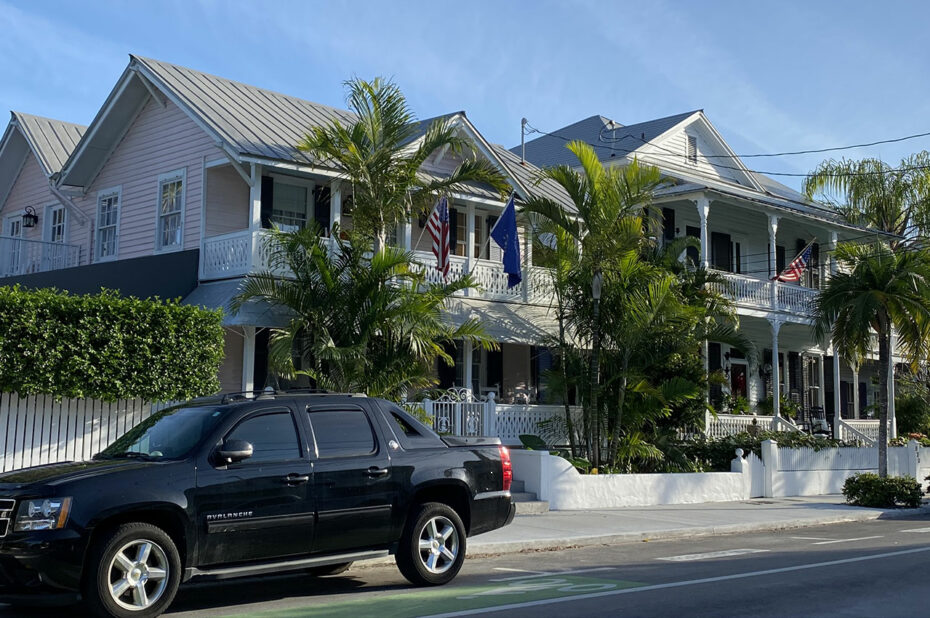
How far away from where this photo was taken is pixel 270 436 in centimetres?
859

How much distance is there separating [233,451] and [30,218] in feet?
67.2

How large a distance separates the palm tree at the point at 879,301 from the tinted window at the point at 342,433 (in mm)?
14729

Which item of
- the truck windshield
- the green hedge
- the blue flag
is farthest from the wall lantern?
the truck windshield

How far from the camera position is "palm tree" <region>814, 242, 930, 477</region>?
20.8m

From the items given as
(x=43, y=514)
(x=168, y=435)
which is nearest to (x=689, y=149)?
(x=168, y=435)

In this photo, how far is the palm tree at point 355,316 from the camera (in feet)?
51.4

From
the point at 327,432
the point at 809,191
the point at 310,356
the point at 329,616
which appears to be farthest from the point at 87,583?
the point at 809,191

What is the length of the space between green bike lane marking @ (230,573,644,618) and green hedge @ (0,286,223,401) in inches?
228

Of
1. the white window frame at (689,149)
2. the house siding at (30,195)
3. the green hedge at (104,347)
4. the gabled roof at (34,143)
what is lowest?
the green hedge at (104,347)

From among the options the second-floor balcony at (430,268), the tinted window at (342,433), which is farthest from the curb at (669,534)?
the second-floor balcony at (430,268)

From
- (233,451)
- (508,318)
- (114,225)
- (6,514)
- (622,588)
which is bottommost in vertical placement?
(622,588)

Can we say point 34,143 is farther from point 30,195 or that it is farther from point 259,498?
point 259,498

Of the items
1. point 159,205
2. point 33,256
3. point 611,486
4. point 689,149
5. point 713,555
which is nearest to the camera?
A: point 713,555

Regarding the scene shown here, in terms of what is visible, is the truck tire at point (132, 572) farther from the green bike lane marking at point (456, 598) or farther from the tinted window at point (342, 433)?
the tinted window at point (342, 433)
